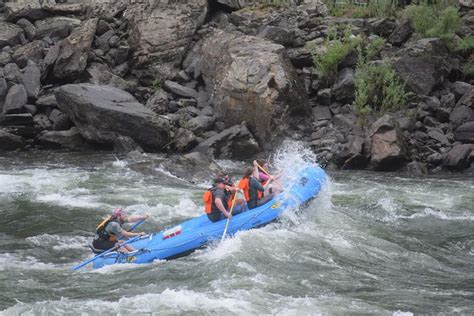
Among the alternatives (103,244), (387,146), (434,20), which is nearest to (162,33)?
(434,20)

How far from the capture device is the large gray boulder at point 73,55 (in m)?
18.8

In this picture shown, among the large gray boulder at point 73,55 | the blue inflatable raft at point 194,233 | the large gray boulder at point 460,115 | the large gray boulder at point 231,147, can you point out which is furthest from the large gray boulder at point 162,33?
the blue inflatable raft at point 194,233

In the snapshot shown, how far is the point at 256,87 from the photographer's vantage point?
52.9 feet

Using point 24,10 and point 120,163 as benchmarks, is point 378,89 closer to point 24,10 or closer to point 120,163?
point 120,163

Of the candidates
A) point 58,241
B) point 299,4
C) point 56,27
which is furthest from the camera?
point 299,4

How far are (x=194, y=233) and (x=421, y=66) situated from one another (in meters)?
10.4

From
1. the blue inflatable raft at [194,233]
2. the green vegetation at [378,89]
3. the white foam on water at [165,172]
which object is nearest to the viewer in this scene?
the blue inflatable raft at [194,233]

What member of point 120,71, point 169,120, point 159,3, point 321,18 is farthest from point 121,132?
point 321,18

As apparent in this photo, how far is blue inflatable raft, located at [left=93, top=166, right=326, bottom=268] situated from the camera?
29.4 feet

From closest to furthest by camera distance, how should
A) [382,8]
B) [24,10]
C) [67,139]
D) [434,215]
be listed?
[434,215] → [67,139] → [382,8] → [24,10]

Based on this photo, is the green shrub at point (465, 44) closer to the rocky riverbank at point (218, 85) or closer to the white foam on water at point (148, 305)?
the rocky riverbank at point (218, 85)

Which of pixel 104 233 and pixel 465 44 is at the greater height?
pixel 465 44

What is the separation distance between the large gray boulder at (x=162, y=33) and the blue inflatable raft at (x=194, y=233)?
1035cm

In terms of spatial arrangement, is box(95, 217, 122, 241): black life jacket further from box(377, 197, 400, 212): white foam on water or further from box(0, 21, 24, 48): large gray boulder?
box(0, 21, 24, 48): large gray boulder
